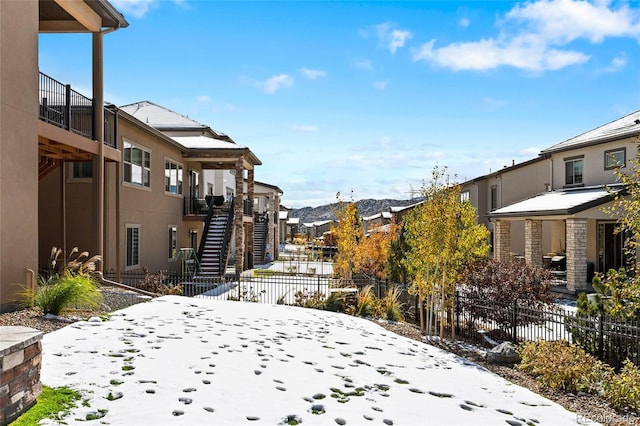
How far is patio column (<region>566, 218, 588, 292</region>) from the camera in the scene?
21.5 m

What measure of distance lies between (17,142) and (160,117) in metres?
21.7

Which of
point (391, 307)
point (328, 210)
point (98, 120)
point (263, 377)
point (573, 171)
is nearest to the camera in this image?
point (263, 377)

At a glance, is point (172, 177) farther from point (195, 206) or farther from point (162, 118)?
point (162, 118)

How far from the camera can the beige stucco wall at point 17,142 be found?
10445 millimetres

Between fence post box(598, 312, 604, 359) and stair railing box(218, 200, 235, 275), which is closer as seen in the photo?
fence post box(598, 312, 604, 359)

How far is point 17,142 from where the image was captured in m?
10.9

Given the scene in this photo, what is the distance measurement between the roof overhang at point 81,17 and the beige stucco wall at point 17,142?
2.68m

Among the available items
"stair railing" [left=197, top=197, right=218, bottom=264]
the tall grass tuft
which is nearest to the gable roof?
"stair railing" [left=197, top=197, right=218, bottom=264]

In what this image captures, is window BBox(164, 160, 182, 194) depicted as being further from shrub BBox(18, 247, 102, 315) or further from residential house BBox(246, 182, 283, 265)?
shrub BBox(18, 247, 102, 315)

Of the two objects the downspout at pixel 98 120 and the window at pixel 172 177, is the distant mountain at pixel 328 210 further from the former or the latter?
the downspout at pixel 98 120

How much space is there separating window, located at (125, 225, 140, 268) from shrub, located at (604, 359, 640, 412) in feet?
52.9

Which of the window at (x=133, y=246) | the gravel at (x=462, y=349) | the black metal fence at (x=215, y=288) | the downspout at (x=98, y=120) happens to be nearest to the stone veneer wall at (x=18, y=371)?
the gravel at (x=462, y=349)

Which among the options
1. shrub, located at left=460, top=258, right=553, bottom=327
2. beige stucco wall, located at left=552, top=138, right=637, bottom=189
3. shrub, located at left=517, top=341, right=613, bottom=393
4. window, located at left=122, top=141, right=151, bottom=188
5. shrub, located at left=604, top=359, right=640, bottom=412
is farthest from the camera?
beige stucco wall, located at left=552, top=138, right=637, bottom=189

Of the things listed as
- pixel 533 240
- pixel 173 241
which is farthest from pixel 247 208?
pixel 533 240
